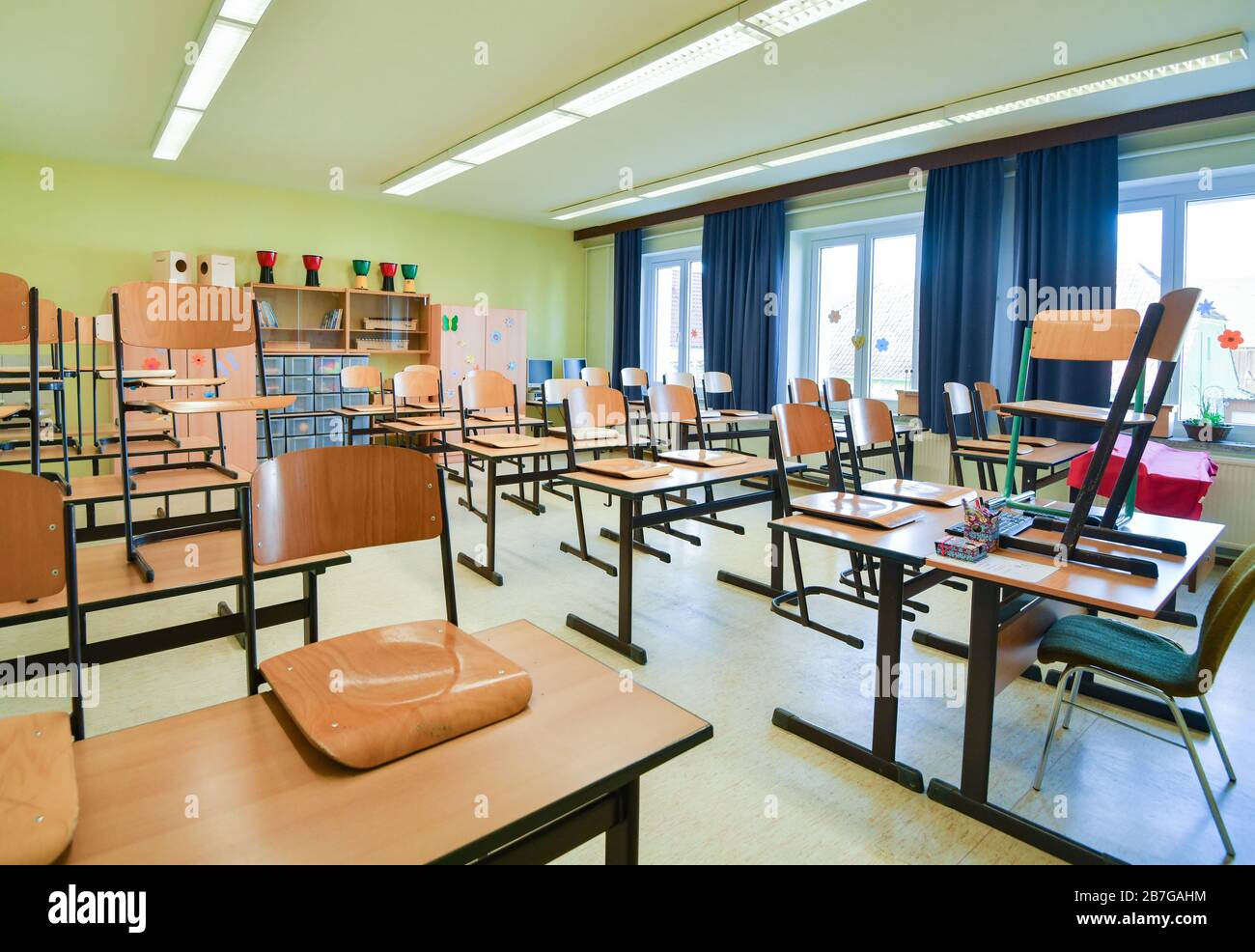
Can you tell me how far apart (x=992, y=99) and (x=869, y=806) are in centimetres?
442

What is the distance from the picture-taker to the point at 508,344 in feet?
28.1

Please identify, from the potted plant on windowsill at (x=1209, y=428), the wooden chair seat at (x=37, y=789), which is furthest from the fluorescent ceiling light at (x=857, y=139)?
the wooden chair seat at (x=37, y=789)

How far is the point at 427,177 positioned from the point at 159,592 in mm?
5612

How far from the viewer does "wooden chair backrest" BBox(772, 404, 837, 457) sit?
278 cm

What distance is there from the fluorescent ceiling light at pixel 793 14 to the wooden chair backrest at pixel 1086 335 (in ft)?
6.50

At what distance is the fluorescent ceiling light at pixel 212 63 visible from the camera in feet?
11.8

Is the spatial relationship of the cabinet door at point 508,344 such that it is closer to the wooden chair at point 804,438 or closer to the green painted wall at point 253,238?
the green painted wall at point 253,238

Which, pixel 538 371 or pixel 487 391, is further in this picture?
pixel 538 371

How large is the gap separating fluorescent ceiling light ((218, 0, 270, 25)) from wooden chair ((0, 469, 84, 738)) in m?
3.09

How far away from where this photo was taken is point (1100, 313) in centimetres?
211

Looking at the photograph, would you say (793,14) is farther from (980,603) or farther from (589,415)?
(980,603)

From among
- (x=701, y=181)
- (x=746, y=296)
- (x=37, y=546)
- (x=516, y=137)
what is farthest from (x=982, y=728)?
(x=746, y=296)

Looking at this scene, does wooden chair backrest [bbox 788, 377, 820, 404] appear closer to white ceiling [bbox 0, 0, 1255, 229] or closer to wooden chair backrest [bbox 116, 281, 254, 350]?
white ceiling [bbox 0, 0, 1255, 229]

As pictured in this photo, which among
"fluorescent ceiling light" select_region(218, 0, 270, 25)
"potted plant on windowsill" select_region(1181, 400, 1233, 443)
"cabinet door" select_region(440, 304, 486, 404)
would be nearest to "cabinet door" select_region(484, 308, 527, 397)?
"cabinet door" select_region(440, 304, 486, 404)
